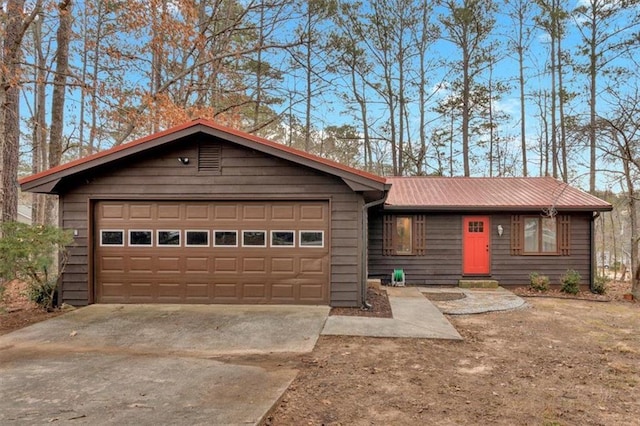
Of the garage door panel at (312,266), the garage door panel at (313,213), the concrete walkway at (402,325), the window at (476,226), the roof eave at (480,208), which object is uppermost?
the roof eave at (480,208)

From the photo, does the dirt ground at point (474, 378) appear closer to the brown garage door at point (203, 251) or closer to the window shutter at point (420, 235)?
the brown garage door at point (203, 251)

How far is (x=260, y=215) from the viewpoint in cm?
740

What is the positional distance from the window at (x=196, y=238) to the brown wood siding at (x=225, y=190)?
2.23 ft

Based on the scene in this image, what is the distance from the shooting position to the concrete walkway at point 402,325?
5.57m

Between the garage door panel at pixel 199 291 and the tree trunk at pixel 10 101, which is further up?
the tree trunk at pixel 10 101

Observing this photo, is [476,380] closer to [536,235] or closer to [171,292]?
[171,292]

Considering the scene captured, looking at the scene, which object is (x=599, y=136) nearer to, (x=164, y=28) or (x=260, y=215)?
(x=260, y=215)

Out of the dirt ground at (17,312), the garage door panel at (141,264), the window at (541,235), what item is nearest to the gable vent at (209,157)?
the garage door panel at (141,264)

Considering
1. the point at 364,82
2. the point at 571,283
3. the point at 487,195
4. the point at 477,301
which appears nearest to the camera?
the point at 477,301

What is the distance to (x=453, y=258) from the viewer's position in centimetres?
1044

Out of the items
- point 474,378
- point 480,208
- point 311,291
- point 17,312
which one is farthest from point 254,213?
point 480,208

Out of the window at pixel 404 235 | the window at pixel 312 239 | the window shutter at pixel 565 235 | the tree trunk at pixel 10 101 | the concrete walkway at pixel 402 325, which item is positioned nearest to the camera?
the concrete walkway at pixel 402 325

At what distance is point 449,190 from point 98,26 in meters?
13.0

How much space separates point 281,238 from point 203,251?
60.1 inches
